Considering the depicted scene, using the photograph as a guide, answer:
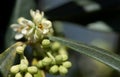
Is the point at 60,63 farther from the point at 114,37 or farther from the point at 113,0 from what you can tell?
the point at 114,37

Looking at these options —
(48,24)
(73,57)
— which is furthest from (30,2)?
(73,57)

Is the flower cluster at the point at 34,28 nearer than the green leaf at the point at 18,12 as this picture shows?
Yes

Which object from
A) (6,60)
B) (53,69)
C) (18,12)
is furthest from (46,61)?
(18,12)

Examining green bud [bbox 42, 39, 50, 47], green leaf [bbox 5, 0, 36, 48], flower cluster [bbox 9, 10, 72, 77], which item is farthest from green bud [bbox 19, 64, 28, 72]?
green leaf [bbox 5, 0, 36, 48]

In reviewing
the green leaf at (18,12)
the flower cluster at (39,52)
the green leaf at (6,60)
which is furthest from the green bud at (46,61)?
the green leaf at (18,12)

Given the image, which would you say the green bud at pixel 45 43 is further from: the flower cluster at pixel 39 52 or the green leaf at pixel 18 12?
the green leaf at pixel 18 12

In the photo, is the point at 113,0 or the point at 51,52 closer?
the point at 51,52

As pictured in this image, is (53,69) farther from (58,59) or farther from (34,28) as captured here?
(34,28)

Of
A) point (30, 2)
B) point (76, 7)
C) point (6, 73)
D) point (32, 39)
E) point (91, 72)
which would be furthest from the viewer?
point (91, 72)
